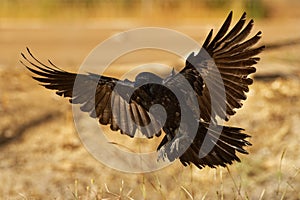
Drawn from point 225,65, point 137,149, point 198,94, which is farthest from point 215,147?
point 137,149

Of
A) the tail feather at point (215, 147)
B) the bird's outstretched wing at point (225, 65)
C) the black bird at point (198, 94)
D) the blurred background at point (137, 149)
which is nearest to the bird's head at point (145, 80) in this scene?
the black bird at point (198, 94)

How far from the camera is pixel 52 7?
22.0 m

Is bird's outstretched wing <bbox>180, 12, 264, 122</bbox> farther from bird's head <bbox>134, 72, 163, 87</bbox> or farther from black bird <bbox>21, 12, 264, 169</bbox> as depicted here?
bird's head <bbox>134, 72, 163, 87</bbox>

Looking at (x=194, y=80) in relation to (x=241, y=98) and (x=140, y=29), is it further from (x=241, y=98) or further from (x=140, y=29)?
(x=140, y=29)

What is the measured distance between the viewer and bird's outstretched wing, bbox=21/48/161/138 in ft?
18.2

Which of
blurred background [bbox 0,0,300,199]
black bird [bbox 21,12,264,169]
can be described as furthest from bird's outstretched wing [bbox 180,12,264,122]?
blurred background [bbox 0,0,300,199]

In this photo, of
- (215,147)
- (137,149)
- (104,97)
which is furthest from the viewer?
(137,149)

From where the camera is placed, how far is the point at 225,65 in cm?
537

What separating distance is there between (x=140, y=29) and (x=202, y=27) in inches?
59.9

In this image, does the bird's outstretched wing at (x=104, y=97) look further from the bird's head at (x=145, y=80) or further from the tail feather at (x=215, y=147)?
the tail feather at (x=215, y=147)

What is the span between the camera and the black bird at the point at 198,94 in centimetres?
530

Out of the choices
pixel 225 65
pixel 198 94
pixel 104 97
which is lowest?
pixel 104 97

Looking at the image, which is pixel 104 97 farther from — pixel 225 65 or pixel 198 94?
pixel 225 65

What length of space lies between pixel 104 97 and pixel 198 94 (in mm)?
712
